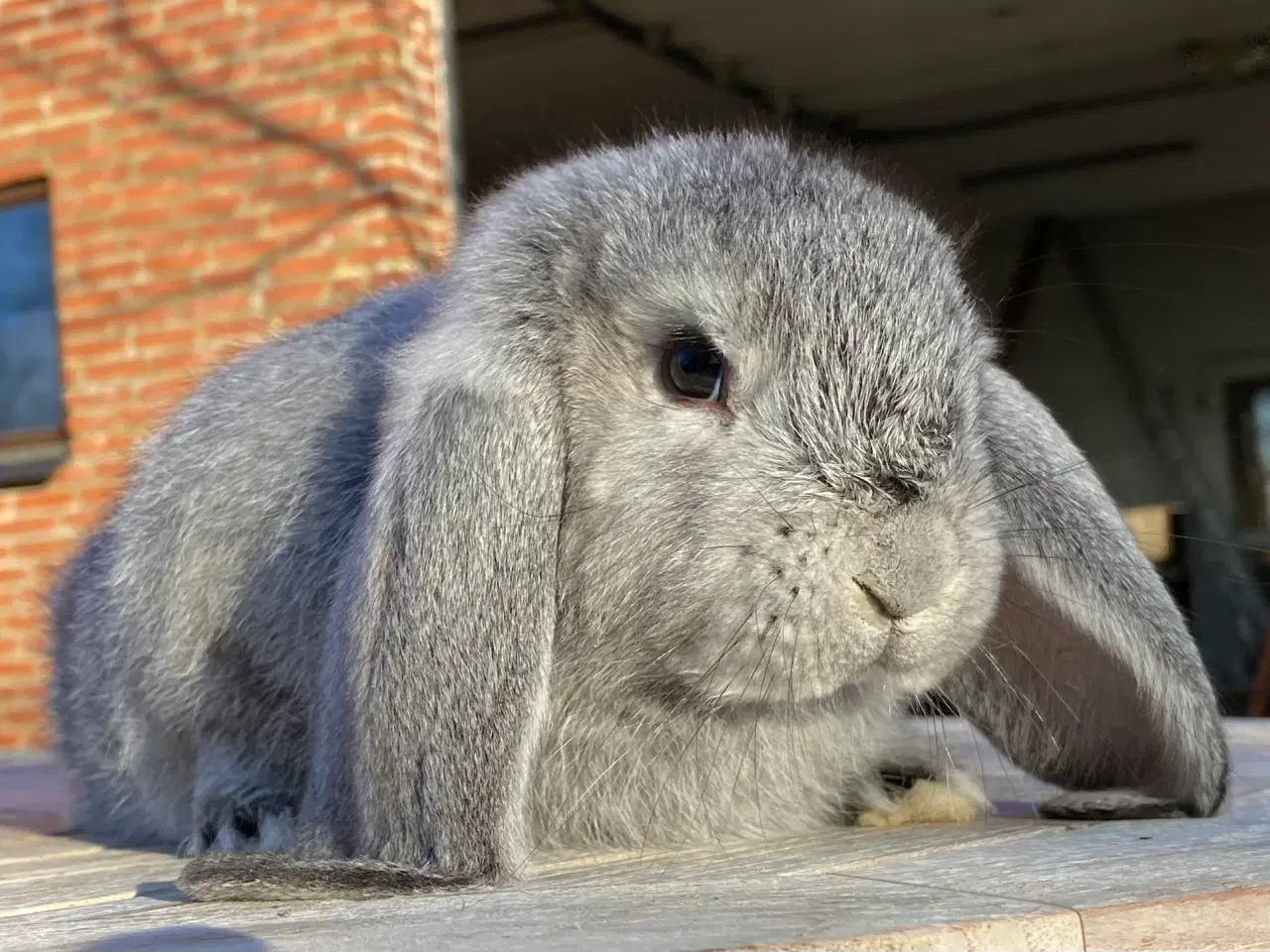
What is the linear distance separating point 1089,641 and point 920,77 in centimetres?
700

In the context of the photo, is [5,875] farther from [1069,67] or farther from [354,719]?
[1069,67]

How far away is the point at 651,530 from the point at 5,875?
1120mm

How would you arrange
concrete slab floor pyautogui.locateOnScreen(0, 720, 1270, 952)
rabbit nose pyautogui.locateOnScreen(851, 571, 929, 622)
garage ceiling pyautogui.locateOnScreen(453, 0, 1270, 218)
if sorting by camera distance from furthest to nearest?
garage ceiling pyautogui.locateOnScreen(453, 0, 1270, 218)
rabbit nose pyautogui.locateOnScreen(851, 571, 929, 622)
concrete slab floor pyautogui.locateOnScreen(0, 720, 1270, 952)

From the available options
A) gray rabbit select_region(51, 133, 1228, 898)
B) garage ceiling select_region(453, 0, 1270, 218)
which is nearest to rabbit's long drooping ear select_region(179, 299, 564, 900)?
gray rabbit select_region(51, 133, 1228, 898)

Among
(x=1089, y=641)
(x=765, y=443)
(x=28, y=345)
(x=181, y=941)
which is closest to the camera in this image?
(x=181, y=941)

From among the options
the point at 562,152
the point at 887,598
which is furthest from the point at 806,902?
the point at 562,152

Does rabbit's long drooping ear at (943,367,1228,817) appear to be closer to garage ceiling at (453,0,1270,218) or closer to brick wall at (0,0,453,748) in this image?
brick wall at (0,0,453,748)

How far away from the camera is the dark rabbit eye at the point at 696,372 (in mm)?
1765

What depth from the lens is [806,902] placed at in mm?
1437

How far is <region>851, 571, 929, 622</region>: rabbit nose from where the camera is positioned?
1.58m

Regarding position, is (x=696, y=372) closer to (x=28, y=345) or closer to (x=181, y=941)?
(x=181, y=941)

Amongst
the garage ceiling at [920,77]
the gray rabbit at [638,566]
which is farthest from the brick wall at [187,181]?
the gray rabbit at [638,566]

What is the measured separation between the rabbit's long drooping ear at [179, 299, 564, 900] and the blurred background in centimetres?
83

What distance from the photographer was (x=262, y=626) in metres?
2.09
